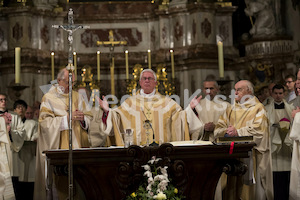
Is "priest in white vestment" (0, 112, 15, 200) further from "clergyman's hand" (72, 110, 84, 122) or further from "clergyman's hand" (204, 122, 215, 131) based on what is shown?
"clergyman's hand" (204, 122, 215, 131)

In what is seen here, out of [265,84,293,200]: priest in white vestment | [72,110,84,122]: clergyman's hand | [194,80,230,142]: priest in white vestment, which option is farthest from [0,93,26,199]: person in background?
[265,84,293,200]: priest in white vestment

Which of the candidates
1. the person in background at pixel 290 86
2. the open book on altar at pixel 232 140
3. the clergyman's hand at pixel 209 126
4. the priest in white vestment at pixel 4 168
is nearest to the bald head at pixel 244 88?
the clergyman's hand at pixel 209 126

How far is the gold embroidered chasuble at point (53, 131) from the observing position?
26.7ft

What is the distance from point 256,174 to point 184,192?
7.12 feet

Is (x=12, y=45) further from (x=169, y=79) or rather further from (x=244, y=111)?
(x=244, y=111)

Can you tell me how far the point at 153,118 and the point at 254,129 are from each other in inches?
52.3

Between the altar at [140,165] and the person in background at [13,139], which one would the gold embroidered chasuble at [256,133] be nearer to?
the altar at [140,165]

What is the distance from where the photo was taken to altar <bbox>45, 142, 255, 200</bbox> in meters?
6.38

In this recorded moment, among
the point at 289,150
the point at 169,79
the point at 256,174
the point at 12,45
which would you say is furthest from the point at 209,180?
the point at 12,45

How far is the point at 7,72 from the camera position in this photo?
39.6 feet

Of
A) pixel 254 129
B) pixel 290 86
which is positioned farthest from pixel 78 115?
pixel 290 86

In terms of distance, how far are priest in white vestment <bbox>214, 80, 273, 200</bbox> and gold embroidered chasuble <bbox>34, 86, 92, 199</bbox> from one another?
5.72 ft

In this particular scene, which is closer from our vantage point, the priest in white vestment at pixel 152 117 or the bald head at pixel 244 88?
the priest in white vestment at pixel 152 117

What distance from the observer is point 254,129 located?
27.3 feet
